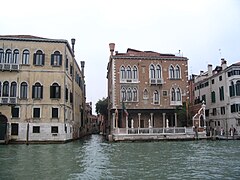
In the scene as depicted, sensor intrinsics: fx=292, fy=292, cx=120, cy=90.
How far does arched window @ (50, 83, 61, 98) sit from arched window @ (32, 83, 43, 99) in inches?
34.9

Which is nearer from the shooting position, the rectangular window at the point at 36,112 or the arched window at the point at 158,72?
the rectangular window at the point at 36,112

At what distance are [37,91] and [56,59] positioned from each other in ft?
10.6

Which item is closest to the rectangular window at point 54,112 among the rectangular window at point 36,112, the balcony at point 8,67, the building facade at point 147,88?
the rectangular window at point 36,112

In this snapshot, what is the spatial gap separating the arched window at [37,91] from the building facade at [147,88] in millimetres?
7225

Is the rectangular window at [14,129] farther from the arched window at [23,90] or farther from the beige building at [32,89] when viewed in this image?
the arched window at [23,90]

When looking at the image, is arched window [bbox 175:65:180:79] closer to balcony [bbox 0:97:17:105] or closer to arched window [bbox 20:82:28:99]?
arched window [bbox 20:82:28:99]

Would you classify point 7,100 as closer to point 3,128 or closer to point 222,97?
point 3,128

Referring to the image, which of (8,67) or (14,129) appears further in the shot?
(8,67)

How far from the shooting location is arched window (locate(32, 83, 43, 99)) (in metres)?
24.8

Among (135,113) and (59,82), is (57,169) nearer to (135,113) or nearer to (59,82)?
(59,82)

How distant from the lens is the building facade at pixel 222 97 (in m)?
29.4

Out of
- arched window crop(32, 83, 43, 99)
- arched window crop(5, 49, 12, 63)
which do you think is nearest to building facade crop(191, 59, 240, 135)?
arched window crop(32, 83, 43, 99)

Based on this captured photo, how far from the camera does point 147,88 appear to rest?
96.0 feet

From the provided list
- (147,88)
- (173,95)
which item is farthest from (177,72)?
(147,88)
